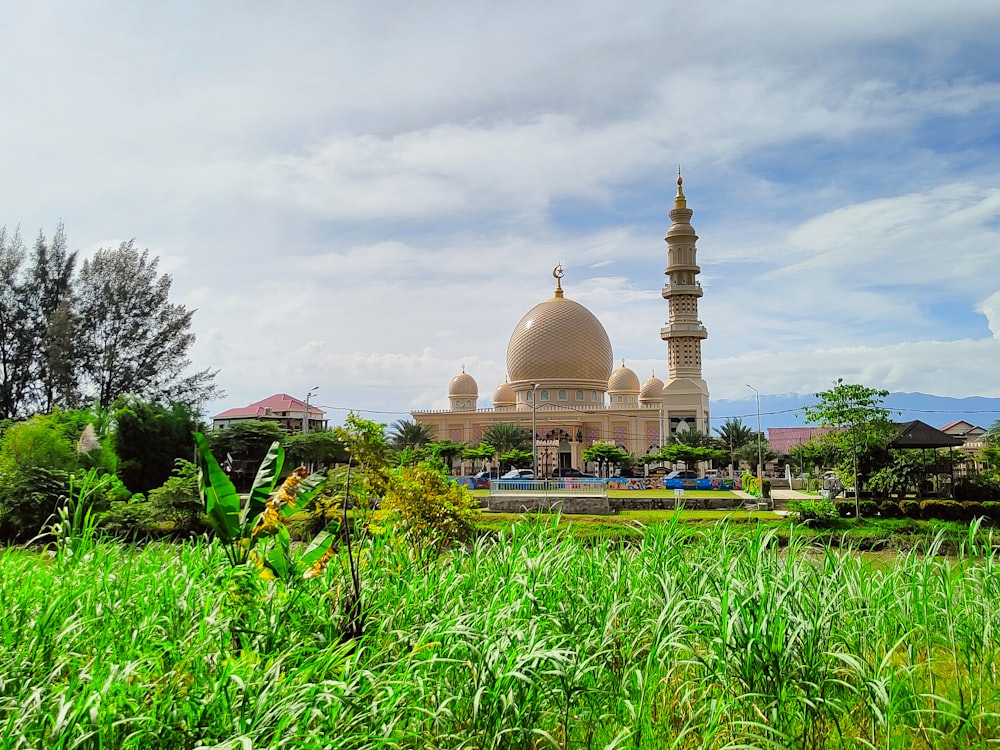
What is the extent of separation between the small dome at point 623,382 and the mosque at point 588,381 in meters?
1.05

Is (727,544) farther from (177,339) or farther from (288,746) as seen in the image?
(177,339)

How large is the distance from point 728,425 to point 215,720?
39.7 m

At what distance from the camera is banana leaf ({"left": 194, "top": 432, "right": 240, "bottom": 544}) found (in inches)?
213

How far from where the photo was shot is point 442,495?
9.13 metres

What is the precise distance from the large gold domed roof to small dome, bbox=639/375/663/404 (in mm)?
2882

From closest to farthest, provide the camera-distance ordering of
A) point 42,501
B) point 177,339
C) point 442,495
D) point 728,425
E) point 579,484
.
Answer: point 442,495
point 42,501
point 579,484
point 177,339
point 728,425

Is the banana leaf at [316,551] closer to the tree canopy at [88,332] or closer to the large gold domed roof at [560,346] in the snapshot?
the tree canopy at [88,332]

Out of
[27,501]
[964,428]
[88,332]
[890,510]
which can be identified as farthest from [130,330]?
[964,428]

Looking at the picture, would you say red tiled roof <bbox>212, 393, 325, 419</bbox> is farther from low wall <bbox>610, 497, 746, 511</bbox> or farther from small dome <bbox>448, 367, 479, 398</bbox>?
low wall <bbox>610, 497, 746, 511</bbox>

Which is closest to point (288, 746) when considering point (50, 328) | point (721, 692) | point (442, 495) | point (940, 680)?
point (721, 692)

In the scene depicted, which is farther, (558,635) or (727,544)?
(727,544)

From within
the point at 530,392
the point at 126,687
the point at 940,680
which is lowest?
the point at 940,680

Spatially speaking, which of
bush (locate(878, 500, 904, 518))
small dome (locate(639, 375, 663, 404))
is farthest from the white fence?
small dome (locate(639, 375, 663, 404))

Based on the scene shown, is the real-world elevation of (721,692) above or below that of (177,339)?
below
